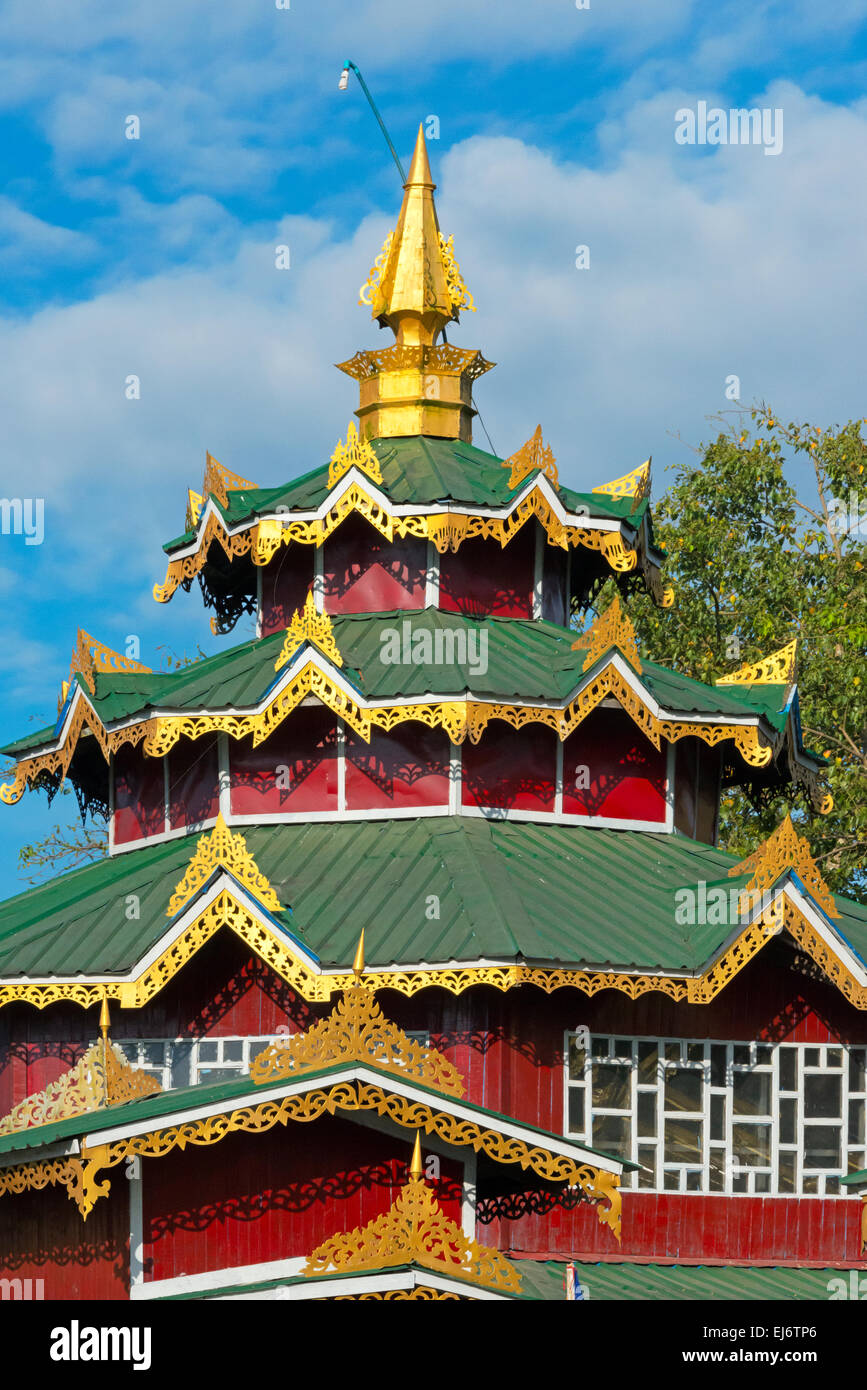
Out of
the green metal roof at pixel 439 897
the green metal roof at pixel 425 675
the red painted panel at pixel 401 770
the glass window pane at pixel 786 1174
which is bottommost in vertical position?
the glass window pane at pixel 786 1174

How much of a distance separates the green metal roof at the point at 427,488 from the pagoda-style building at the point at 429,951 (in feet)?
0.28

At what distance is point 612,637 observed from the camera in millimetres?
23453

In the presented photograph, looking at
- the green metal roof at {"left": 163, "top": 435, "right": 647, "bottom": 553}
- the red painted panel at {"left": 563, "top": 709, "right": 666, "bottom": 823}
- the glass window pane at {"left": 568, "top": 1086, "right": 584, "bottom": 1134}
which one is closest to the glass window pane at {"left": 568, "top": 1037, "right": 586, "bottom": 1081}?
the glass window pane at {"left": 568, "top": 1086, "right": 584, "bottom": 1134}

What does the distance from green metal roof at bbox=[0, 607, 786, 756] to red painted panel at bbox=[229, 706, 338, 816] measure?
0.64 m

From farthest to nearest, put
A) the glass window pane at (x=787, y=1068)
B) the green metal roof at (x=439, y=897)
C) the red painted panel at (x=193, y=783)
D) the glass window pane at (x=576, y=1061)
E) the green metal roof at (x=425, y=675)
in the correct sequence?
the red painted panel at (x=193, y=783), the green metal roof at (x=425, y=675), the glass window pane at (x=787, y=1068), the glass window pane at (x=576, y=1061), the green metal roof at (x=439, y=897)

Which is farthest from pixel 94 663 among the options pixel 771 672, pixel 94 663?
pixel 771 672

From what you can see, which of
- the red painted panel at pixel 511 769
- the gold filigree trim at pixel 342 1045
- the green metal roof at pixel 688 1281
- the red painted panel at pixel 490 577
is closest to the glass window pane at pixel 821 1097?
the green metal roof at pixel 688 1281

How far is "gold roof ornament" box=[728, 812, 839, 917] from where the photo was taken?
21141 millimetres

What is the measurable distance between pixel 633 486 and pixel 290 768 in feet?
21.9

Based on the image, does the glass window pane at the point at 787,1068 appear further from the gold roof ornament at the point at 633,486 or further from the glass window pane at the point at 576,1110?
the gold roof ornament at the point at 633,486

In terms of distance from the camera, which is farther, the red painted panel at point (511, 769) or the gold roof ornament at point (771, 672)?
the gold roof ornament at point (771, 672)

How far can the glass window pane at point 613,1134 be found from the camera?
21.0 meters

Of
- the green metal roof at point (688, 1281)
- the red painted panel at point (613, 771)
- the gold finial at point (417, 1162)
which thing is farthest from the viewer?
the red painted panel at point (613, 771)
